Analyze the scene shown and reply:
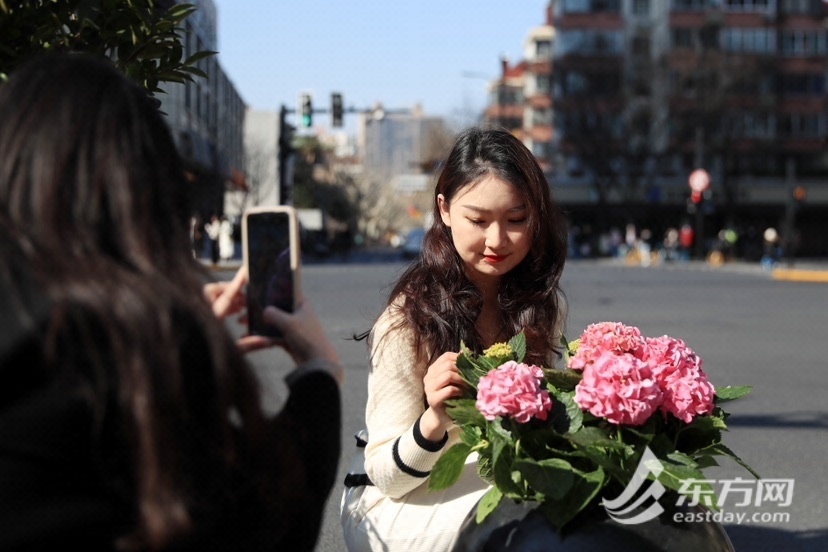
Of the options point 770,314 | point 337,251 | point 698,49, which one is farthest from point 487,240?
point 698,49

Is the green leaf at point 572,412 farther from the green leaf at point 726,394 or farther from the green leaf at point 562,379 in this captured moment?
the green leaf at point 726,394

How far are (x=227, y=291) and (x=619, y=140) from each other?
2586 inches

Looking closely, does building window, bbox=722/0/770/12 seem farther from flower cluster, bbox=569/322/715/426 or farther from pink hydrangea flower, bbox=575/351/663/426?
pink hydrangea flower, bbox=575/351/663/426

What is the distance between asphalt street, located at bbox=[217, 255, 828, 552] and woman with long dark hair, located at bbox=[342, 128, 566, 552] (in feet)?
1.04

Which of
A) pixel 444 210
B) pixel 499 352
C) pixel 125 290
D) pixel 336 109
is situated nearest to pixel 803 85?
pixel 336 109

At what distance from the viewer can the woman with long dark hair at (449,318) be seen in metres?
2.86

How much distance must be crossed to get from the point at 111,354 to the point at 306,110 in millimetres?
33718

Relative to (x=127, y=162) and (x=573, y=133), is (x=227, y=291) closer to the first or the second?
(x=127, y=162)

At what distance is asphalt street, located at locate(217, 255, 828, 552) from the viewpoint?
18.5 feet

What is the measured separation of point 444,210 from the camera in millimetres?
3361

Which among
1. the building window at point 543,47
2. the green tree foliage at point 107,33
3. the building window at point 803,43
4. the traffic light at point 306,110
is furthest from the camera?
the building window at point 543,47

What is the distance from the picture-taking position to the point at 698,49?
224 ft

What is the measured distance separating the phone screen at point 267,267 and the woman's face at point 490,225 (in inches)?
50.1

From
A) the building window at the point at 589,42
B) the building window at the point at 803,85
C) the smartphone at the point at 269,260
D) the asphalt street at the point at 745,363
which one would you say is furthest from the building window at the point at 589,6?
the smartphone at the point at 269,260
